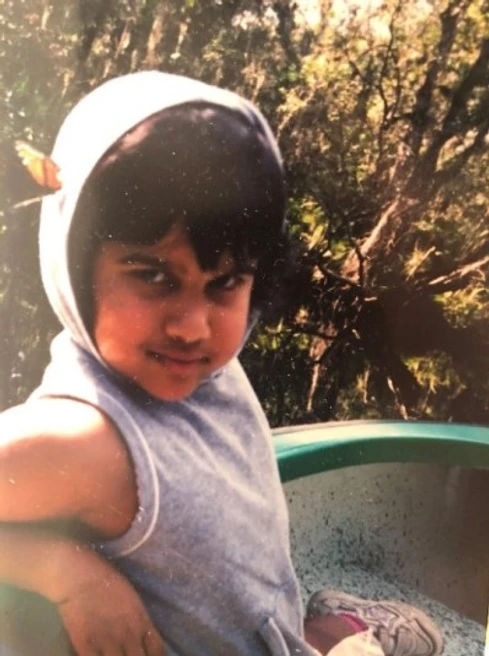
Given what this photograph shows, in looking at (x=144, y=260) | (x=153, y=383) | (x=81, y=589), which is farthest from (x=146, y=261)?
(x=81, y=589)

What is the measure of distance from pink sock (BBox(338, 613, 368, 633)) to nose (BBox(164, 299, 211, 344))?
2.29 feet

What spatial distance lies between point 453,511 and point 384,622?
28cm

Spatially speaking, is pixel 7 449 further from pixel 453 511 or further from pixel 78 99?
pixel 453 511

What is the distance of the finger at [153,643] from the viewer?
171 cm

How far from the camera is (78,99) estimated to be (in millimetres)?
1585

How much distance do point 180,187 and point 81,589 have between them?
74 cm

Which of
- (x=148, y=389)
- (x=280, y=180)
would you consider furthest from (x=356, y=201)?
(x=148, y=389)

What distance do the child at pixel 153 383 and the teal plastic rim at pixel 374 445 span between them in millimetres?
56

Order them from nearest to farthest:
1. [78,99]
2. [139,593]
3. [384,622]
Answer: [78,99]
[139,593]
[384,622]

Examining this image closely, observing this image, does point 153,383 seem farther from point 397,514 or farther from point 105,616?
point 397,514

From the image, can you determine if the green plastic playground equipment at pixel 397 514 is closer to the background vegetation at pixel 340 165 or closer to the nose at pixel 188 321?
the background vegetation at pixel 340 165

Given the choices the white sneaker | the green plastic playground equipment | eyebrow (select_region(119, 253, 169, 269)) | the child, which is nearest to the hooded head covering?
the child

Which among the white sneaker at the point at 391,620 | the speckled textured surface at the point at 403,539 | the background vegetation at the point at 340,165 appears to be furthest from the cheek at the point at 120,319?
the white sneaker at the point at 391,620

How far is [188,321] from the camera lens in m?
1.61
